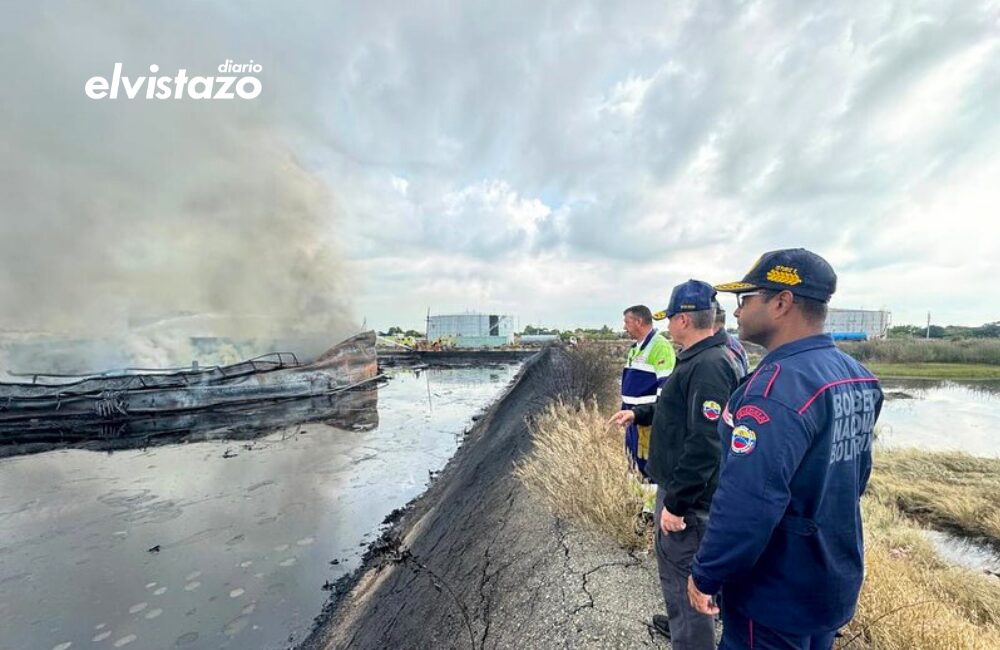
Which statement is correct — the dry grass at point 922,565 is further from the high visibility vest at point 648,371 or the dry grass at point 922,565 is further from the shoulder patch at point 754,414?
the shoulder patch at point 754,414

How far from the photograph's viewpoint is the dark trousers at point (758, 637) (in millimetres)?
1584

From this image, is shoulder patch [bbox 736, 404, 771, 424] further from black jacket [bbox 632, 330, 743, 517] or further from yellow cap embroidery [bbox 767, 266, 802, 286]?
black jacket [bbox 632, 330, 743, 517]

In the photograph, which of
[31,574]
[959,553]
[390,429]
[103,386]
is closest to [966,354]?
[959,553]

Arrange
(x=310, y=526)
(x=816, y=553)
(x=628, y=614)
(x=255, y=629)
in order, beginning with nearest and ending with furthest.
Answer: (x=816, y=553), (x=628, y=614), (x=255, y=629), (x=310, y=526)

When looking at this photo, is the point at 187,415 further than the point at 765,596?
Yes

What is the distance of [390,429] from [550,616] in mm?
14723

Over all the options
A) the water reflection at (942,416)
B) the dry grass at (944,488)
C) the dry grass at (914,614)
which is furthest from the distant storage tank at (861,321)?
the dry grass at (914,614)

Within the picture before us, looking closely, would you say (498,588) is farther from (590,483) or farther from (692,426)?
(692,426)

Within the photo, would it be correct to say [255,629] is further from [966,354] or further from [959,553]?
[966,354]

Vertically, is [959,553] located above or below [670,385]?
below

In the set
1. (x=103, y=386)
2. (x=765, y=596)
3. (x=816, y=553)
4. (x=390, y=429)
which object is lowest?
(x=390, y=429)

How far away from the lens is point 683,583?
2400 mm

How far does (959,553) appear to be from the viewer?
7594 mm

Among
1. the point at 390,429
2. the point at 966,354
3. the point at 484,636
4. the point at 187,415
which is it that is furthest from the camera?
the point at 966,354
